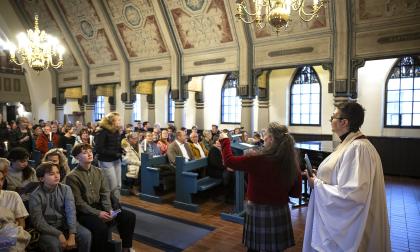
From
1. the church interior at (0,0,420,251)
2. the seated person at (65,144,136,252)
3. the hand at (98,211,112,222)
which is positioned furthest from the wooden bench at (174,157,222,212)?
the hand at (98,211,112,222)

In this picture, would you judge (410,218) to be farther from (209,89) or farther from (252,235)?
(209,89)

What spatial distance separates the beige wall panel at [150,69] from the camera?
470 inches

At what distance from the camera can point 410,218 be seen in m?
5.34

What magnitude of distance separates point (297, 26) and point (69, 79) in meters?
11.7

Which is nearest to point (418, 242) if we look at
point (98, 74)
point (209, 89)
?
point (209, 89)

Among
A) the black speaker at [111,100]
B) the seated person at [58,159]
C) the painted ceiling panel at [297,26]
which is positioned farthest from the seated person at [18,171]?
the black speaker at [111,100]

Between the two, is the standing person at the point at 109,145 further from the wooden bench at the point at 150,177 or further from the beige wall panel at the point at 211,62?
the beige wall panel at the point at 211,62

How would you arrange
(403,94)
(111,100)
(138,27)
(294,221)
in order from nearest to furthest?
(294,221), (403,94), (138,27), (111,100)

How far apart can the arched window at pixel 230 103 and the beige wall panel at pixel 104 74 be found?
15.6 feet

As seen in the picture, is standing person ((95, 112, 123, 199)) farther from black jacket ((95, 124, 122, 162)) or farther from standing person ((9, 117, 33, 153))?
standing person ((9, 117, 33, 153))

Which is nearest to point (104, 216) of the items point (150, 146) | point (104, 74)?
point (150, 146)

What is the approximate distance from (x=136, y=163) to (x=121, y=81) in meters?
7.21

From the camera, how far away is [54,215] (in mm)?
3055

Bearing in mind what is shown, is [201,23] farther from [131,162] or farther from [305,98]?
[131,162]
